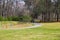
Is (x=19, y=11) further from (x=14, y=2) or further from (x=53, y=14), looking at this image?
(x=53, y=14)

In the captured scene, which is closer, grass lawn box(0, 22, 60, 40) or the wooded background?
grass lawn box(0, 22, 60, 40)

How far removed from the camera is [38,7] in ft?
116

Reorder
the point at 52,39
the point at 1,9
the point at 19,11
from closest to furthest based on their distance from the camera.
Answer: the point at 52,39 < the point at 1,9 < the point at 19,11

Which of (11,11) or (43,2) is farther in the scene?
(11,11)

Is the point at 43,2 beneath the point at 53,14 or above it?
above

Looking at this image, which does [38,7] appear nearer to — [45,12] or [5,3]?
[45,12]

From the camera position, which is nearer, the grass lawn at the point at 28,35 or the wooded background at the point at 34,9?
the grass lawn at the point at 28,35

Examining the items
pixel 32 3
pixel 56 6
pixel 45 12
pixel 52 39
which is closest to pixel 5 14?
pixel 32 3

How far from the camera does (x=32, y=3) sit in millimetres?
37938

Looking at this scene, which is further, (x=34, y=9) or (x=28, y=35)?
(x=34, y=9)

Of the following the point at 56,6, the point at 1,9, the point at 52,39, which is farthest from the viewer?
the point at 1,9

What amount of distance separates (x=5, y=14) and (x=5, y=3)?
9.55ft

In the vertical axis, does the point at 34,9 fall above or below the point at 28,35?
below

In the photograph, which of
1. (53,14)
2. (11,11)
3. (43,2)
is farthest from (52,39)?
(11,11)
